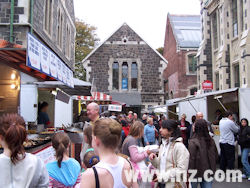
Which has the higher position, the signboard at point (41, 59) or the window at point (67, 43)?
the window at point (67, 43)

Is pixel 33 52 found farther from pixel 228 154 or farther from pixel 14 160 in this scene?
pixel 228 154

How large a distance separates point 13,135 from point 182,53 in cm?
2780

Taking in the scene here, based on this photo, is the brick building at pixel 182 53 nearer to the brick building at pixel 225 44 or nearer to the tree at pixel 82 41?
the brick building at pixel 225 44

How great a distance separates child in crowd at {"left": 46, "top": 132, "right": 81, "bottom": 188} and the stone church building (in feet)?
75.5

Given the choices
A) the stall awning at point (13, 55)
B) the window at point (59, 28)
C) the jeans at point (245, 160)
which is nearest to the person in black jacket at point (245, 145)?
the jeans at point (245, 160)

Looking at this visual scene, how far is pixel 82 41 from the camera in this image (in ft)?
117

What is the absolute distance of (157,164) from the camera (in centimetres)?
369

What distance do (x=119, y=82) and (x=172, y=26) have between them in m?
10.2

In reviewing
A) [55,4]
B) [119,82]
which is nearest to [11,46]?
[55,4]

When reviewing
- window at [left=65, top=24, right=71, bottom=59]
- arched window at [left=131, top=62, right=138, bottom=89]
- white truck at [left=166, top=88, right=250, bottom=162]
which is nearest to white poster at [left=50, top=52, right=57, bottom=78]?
white truck at [left=166, top=88, right=250, bottom=162]

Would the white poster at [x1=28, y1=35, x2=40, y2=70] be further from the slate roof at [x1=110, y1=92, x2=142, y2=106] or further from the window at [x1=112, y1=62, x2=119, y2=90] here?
the window at [x1=112, y1=62, x2=119, y2=90]

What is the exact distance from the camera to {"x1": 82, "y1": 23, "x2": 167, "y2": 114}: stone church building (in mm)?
26328

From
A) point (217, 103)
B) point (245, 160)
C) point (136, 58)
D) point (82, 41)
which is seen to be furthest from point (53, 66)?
point (82, 41)

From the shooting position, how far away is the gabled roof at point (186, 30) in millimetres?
29052
